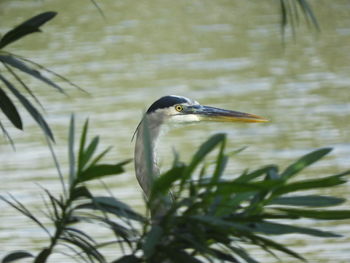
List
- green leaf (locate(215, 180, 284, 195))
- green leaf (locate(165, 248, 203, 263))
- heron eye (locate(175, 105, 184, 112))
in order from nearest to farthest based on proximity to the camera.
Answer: green leaf (locate(215, 180, 284, 195)) → green leaf (locate(165, 248, 203, 263)) → heron eye (locate(175, 105, 184, 112))

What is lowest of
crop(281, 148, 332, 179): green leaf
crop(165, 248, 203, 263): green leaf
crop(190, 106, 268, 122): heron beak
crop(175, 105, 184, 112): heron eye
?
crop(190, 106, 268, 122): heron beak

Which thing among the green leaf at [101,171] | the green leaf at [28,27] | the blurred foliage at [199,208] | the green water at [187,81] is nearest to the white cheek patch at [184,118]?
the green water at [187,81]

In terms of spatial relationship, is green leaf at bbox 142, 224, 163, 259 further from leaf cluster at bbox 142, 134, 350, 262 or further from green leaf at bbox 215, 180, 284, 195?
green leaf at bbox 215, 180, 284, 195

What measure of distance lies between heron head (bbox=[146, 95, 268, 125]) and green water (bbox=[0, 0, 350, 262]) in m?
0.85

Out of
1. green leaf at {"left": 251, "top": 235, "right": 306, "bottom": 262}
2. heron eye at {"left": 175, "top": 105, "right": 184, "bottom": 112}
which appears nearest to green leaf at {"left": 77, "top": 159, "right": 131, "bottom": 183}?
green leaf at {"left": 251, "top": 235, "right": 306, "bottom": 262}

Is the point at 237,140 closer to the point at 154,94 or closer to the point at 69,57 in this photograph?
→ the point at 154,94

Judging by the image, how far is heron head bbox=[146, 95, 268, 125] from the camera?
13.7ft

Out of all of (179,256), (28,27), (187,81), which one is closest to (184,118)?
(28,27)

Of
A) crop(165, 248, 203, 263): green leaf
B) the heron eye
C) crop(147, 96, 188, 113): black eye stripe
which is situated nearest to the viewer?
crop(165, 248, 203, 263): green leaf

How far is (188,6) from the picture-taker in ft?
37.2

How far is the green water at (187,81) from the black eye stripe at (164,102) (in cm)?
107

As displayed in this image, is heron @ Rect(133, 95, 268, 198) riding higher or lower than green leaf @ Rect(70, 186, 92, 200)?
lower

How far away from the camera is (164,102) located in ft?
13.9

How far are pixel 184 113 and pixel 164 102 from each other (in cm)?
13
